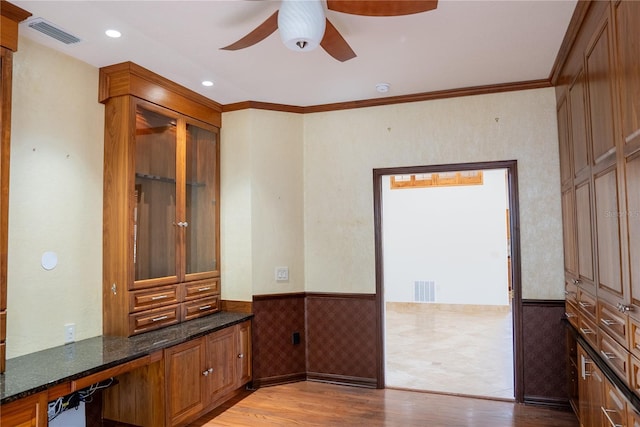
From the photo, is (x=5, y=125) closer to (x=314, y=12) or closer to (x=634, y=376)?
(x=314, y=12)

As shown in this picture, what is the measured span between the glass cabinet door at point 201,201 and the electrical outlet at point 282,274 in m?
0.59

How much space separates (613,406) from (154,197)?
10.7 feet

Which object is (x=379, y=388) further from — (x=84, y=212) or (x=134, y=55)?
(x=134, y=55)

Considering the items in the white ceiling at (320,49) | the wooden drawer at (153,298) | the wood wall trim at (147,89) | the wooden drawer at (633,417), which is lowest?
the wooden drawer at (633,417)

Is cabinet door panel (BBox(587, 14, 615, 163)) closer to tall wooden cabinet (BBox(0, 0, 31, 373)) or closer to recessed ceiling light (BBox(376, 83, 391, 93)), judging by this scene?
recessed ceiling light (BBox(376, 83, 391, 93))

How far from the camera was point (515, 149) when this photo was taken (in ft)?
12.2

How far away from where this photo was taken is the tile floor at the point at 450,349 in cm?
403

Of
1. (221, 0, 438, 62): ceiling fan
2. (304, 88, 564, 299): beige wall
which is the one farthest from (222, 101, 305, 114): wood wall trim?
(221, 0, 438, 62): ceiling fan

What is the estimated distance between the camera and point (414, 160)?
157 inches

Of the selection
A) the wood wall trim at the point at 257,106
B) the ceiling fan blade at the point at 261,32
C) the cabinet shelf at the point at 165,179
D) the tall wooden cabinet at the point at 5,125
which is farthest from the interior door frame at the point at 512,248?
the tall wooden cabinet at the point at 5,125

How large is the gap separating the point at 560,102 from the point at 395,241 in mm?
4709

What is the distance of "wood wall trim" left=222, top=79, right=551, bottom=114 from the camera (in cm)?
367

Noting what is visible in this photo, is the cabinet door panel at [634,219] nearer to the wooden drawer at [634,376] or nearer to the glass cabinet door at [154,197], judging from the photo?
the wooden drawer at [634,376]

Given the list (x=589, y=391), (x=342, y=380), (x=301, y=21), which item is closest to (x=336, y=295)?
(x=342, y=380)
